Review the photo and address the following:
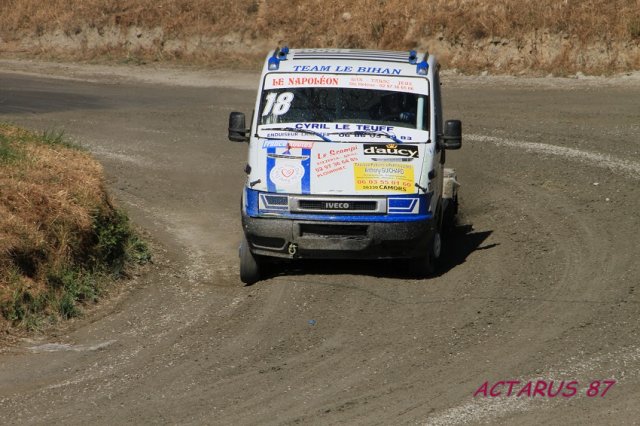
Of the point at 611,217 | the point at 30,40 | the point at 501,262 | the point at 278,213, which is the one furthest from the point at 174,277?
the point at 30,40

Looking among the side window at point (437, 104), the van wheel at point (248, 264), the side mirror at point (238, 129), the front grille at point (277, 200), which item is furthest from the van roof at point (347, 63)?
the van wheel at point (248, 264)

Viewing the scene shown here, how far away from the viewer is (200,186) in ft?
58.1

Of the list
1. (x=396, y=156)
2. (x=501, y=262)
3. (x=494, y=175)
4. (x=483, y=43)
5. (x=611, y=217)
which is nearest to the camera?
(x=396, y=156)

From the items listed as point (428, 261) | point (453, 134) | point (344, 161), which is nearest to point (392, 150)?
point (344, 161)

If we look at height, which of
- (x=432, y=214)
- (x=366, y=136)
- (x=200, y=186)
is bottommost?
(x=200, y=186)

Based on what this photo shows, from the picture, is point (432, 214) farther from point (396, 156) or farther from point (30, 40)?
point (30, 40)

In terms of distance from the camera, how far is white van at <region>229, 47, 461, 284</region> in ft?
38.3

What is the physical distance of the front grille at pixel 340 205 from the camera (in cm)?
A: 1166

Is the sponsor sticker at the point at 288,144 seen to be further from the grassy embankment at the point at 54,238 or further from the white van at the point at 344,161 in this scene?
the grassy embankment at the point at 54,238

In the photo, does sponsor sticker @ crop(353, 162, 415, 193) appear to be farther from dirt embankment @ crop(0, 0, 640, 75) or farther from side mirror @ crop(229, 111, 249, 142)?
dirt embankment @ crop(0, 0, 640, 75)

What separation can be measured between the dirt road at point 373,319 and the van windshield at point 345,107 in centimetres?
177

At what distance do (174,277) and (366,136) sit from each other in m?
2.95

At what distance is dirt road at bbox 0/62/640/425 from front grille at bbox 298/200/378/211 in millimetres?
877

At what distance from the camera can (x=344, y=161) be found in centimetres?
1188
